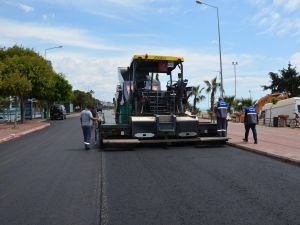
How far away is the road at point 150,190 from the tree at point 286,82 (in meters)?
69.7

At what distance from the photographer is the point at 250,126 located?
663 inches

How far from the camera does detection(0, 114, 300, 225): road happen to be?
6.54 m

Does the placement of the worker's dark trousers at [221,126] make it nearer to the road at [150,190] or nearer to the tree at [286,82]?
the road at [150,190]

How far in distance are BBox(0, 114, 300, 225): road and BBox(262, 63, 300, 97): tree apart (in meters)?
69.7

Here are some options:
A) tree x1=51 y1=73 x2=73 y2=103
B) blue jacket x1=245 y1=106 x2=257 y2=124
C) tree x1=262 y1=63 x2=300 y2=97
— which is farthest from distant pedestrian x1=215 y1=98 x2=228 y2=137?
tree x1=262 y1=63 x2=300 y2=97

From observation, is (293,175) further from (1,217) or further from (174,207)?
(1,217)

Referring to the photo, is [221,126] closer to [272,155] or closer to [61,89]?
[272,155]

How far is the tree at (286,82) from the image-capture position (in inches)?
3135

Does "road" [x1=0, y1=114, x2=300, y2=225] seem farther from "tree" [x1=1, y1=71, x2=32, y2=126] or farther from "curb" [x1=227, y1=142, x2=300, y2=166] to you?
"tree" [x1=1, y1=71, x2=32, y2=126]

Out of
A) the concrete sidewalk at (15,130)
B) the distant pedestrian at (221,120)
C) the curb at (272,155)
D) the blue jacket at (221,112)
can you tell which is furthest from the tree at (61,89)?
the curb at (272,155)

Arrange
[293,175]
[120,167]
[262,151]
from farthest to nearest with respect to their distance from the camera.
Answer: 1. [262,151]
2. [120,167]
3. [293,175]

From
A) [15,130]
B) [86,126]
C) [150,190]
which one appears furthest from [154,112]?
[15,130]

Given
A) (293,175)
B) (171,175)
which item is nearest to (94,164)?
(171,175)

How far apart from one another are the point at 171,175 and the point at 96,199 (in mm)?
2678
